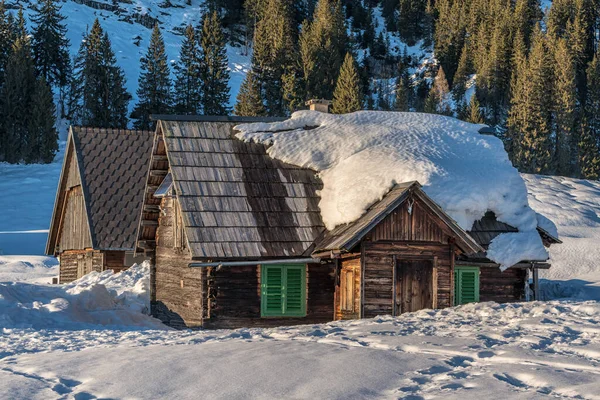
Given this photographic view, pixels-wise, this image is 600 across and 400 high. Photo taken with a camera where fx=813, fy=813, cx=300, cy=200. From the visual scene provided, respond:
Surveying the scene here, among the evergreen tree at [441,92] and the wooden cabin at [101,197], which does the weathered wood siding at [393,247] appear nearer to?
the wooden cabin at [101,197]

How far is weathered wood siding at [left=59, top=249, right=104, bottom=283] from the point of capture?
1062 inches

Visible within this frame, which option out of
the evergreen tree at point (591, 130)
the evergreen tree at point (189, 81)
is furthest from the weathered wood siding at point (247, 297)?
the evergreen tree at point (591, 130)

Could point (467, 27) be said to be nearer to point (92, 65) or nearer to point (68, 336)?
point (92, 65)

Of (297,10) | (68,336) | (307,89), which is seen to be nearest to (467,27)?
(297,10)

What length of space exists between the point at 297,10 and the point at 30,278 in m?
85.3

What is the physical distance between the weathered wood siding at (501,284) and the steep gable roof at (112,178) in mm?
11403

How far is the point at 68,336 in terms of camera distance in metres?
13.9

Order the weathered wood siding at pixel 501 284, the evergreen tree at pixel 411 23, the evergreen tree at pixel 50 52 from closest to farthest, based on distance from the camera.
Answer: the weathered wood siding at pixel 501 284
the evergreen tree at pixel 50 52
the evergreen tree at pixel 411 23

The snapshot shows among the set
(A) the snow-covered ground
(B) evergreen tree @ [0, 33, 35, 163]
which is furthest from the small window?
(B) evergreen tree @ [0, 33, 35, 163]

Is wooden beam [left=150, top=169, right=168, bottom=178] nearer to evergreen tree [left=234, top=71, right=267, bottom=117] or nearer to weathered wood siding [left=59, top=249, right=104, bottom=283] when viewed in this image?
weathered wood siding [left=59, top=249, right=104, bottom=283]

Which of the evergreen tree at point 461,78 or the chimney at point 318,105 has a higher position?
the evergreen tree at point 461,78

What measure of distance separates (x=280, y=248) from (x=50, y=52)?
6947 centimetres

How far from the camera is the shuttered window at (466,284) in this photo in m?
19.8

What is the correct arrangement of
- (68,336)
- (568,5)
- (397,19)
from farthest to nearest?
(397,19) → (568,5) → (68,336)
